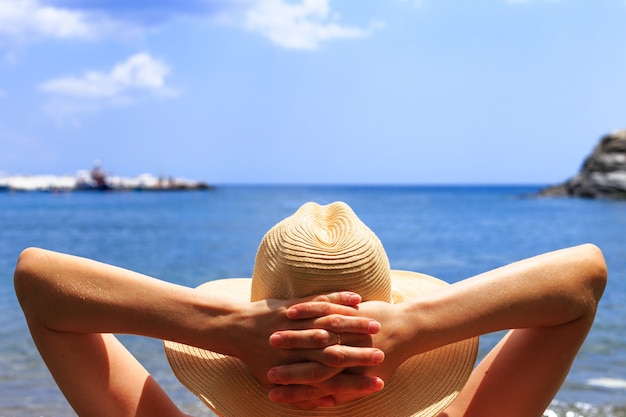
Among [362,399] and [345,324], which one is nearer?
[345,324]

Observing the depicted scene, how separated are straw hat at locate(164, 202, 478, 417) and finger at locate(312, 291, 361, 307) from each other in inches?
1.5

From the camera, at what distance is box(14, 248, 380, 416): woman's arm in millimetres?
1665

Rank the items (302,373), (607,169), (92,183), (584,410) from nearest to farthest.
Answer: (302,373)
(584,410)
(607,169)
(92,183)

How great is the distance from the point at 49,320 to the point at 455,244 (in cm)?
1711

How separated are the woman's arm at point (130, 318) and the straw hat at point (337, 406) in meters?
0.06

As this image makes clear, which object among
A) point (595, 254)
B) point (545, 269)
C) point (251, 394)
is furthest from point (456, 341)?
point (251, 394)

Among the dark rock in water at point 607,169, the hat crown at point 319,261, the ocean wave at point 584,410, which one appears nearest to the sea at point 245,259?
the ocean wave at point 584,410

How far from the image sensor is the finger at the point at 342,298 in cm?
169

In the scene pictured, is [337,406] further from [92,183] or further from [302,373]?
[92,183]

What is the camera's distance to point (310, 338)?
5.45 ft

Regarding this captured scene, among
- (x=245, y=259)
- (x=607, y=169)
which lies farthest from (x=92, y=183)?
(x=245, y=259)

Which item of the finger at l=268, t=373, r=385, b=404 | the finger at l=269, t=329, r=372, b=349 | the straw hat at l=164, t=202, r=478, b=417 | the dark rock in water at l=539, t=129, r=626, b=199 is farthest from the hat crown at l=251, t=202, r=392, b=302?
the dark rock in water at l=539, t=129, r=626, b=199

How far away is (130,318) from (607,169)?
44755 millimetres

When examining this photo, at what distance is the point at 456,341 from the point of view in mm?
1774
